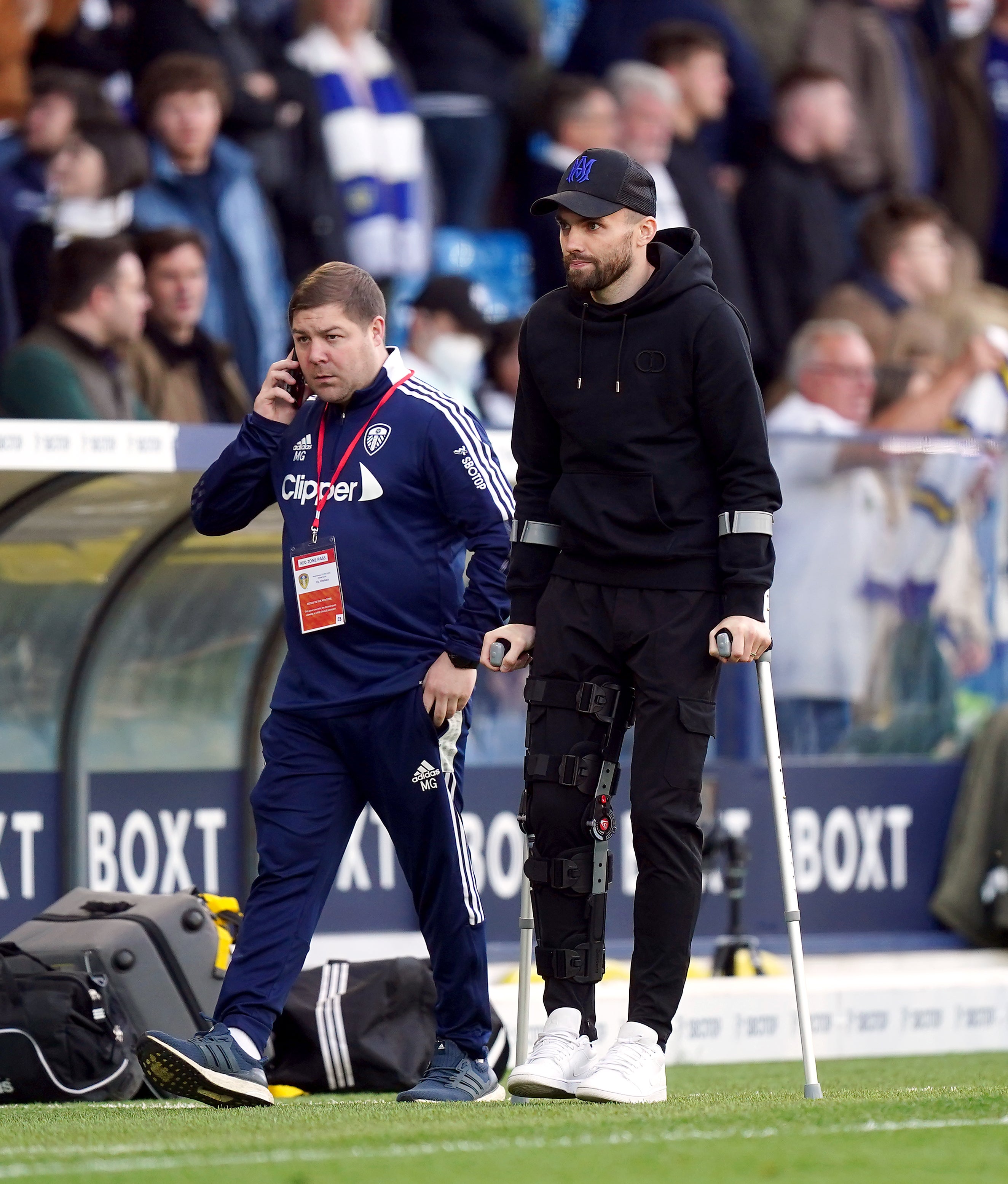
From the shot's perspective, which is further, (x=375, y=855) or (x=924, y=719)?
(x=924, y=719)

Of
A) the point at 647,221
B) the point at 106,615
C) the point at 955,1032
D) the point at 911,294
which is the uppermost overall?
the point at 911,294

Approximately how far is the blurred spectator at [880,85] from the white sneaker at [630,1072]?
A: 859cm

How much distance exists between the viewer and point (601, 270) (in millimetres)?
4535

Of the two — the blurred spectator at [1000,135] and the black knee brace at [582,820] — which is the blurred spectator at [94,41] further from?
the black knee brace at [582,820]

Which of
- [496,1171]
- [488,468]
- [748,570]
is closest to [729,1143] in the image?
[496,1171]

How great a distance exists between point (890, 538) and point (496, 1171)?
256 inches

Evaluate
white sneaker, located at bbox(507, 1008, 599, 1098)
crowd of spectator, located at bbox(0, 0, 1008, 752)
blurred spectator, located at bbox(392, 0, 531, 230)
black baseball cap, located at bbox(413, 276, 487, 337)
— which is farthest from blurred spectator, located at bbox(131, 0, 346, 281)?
white sneaker, located at bbox(507, 1008, 599, 1098)

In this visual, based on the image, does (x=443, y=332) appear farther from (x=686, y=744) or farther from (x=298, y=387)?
(x=686, y=744)

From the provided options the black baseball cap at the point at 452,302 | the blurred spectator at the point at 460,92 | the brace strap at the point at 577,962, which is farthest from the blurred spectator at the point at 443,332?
the brace strap at the point at 577,962

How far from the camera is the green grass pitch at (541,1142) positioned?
Result: 3.39m

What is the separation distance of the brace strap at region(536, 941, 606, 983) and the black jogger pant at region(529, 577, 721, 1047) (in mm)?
18

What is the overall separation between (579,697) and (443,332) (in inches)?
222

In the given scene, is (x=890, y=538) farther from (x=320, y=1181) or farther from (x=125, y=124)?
(x=320, y=1181)

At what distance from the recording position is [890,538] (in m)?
9.59
